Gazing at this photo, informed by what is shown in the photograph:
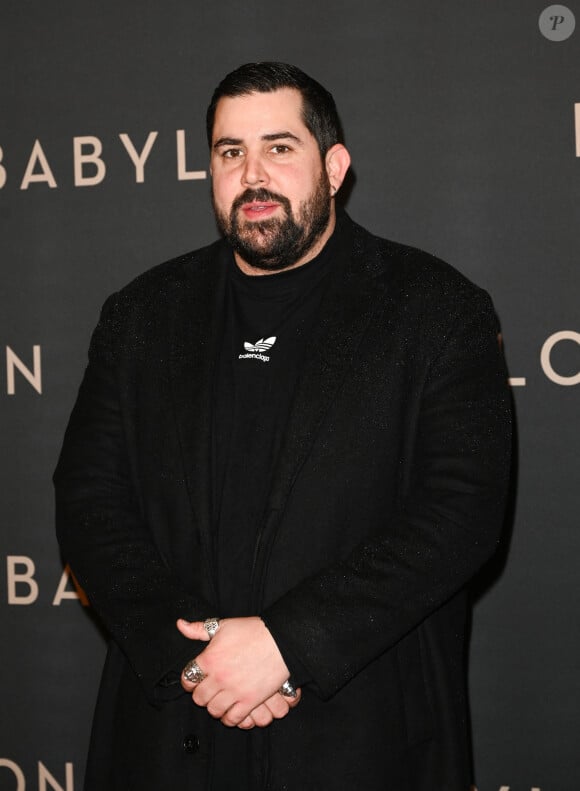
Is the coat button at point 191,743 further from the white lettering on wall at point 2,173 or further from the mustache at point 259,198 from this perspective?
the white lettering on wall at point 2,173

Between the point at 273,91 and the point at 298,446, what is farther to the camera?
the point at 273,91

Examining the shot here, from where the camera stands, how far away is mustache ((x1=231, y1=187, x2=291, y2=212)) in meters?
1.88

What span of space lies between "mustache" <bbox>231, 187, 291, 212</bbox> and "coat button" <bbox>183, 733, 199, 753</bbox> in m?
1.05

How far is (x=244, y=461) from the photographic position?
1771 millimetres

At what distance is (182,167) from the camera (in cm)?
273

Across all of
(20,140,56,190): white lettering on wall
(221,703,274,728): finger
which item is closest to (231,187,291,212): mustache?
(221,703,274,728): finger

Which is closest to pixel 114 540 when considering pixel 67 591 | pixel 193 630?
pixel 193 630

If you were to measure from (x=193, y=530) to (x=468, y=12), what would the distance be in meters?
1.66

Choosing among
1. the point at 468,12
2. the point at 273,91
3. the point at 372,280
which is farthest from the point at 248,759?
the point at 468,12

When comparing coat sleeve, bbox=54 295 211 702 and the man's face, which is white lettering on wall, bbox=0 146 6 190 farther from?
the man's face

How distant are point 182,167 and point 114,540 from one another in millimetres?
1348

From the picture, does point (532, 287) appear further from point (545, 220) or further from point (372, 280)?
point (372, 280)

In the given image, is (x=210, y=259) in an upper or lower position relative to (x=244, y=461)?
upper

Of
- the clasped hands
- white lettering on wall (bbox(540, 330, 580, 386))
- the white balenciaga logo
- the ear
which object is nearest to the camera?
the clasped hands
